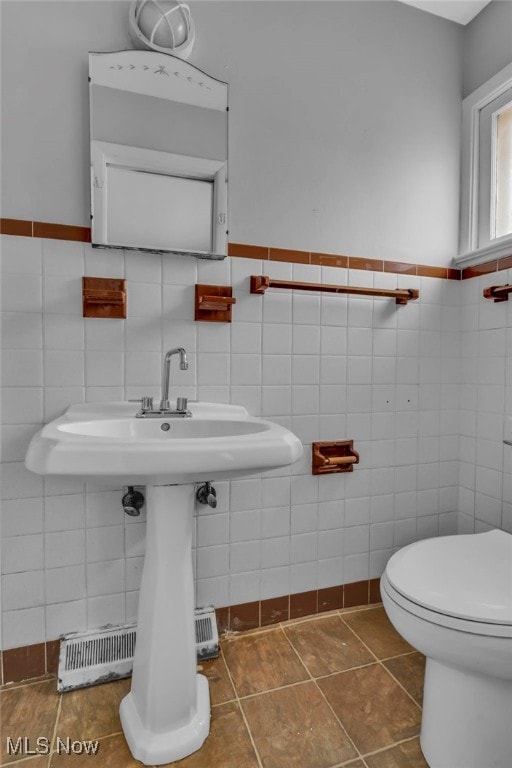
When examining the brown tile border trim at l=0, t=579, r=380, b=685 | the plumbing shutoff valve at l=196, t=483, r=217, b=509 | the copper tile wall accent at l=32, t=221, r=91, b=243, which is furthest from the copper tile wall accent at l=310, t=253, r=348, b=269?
the brown tile border trim at l=0, t=579, r=380, b=685

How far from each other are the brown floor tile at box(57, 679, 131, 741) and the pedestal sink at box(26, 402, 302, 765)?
0.06m

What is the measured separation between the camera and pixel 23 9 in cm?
118

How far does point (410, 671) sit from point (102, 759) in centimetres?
88

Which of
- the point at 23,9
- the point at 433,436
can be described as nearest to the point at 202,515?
the point at 433,436

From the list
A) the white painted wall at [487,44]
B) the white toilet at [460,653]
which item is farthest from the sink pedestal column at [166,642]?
the white painted wall at [487,44]

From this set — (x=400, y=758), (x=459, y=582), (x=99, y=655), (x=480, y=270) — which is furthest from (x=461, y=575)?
(x=480, y=270)

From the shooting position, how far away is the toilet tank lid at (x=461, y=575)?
0.88 metres

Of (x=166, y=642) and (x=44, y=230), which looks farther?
(x=44, y=230)

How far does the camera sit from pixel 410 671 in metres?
1.28

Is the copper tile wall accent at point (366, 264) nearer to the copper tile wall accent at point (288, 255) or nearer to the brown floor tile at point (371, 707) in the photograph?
the copper tile wall accent at point (288, 255)

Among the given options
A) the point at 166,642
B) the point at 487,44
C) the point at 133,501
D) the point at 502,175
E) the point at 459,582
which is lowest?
the point at 166,642

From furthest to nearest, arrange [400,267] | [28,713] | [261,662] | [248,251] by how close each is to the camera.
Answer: [400,267], [248,251], [261,662], [28,713]

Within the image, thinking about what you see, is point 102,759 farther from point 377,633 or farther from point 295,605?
point 377,633

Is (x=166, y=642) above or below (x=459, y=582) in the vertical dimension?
below
